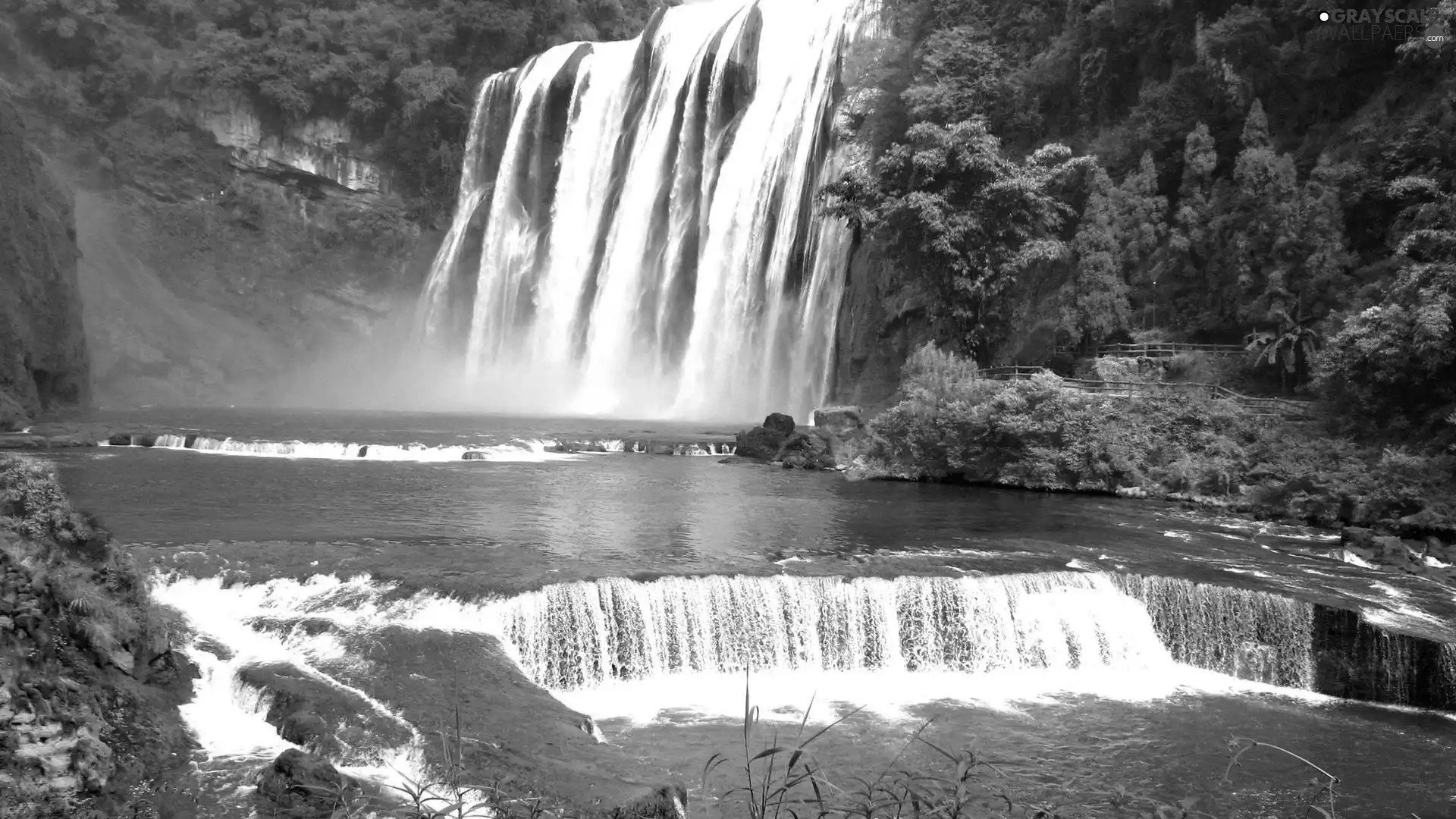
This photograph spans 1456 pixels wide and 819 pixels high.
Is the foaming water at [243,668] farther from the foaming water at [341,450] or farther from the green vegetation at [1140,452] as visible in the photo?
→ the green vegetation at [1140,452]

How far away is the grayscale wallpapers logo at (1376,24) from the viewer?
25.1m

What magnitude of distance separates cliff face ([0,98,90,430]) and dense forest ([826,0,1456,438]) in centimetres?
2427

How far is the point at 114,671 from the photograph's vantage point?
930cm

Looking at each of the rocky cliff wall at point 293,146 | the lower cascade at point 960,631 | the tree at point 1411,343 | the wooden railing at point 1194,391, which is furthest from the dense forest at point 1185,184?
the rocky cliff wall at point 293,146

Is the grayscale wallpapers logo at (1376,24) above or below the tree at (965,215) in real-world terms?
above

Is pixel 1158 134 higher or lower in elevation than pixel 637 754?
higher

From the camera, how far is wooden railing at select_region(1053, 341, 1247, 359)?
26.6 m

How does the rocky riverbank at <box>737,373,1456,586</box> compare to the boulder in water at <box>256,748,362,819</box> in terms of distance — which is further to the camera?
the rocky riverbank at <box>737,373,1456,586</box>

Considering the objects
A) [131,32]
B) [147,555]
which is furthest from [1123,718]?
[131,32]

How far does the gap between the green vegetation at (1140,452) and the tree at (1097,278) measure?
3.27 meters

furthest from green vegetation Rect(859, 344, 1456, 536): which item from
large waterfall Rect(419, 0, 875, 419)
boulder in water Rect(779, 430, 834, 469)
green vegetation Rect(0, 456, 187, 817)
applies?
green vegetation Rect(0, 456, 187, 817)

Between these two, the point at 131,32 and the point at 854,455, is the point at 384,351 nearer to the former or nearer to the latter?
the point at 131,32

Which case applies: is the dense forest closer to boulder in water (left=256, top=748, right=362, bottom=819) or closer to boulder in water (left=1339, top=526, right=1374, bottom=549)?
boulder in water (left=1339, top=526, right=1374, bottom=549)

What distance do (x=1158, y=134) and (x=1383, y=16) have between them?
229 inches
